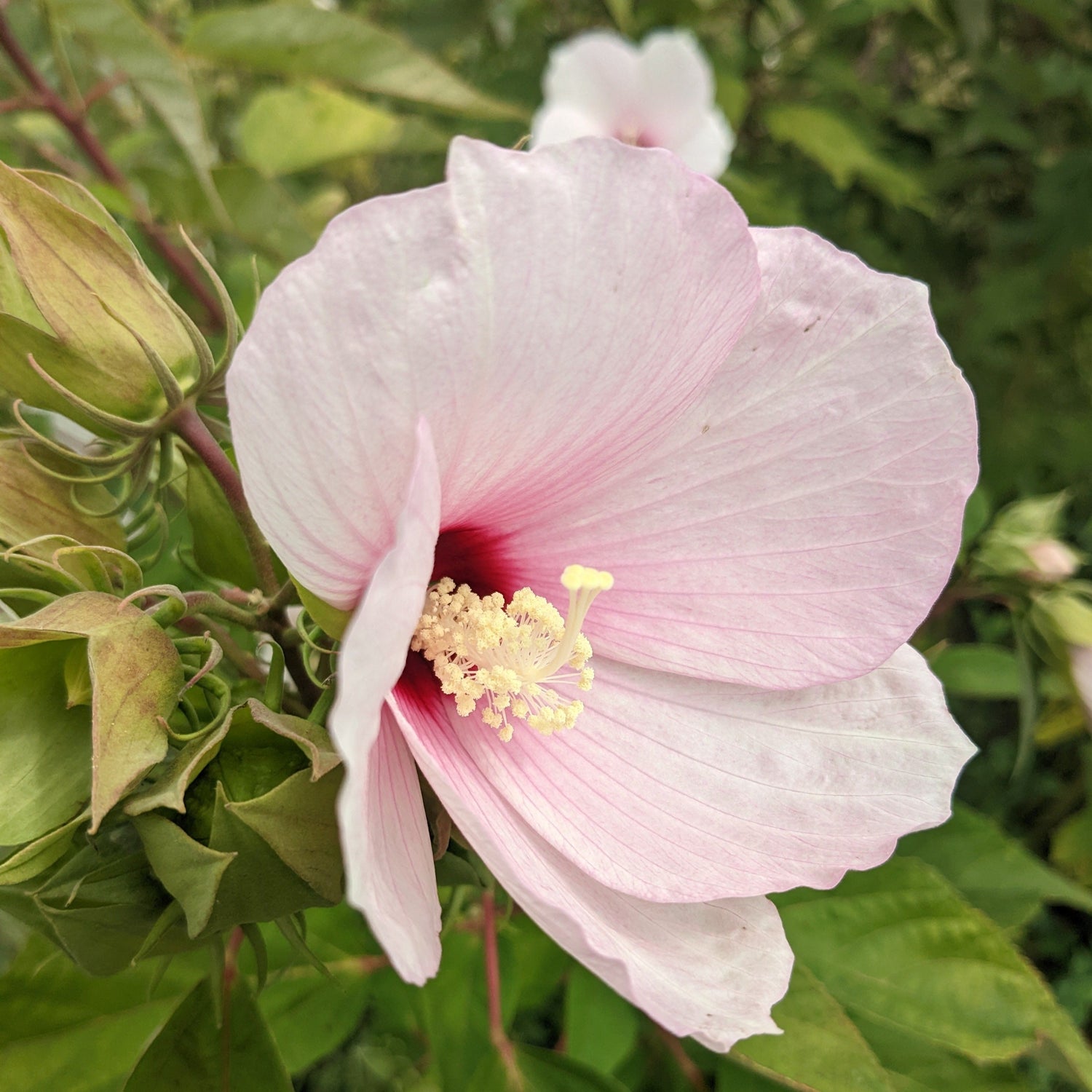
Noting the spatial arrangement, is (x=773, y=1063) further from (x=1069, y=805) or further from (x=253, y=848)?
(x=1069, y=805)

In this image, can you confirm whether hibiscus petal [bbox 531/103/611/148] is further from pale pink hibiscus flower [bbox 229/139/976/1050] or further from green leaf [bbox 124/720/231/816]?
green leaf [bbox 124/720/231/816]

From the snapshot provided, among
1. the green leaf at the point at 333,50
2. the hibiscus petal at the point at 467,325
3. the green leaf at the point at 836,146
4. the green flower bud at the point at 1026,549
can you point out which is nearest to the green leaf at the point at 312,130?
the green leaf at the point at 333,50

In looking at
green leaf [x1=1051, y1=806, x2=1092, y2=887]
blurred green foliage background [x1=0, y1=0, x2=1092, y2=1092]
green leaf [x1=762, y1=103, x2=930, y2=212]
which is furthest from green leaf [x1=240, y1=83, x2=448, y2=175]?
green leaf [x1=1051, y1=806, x2=1092, y2=887]

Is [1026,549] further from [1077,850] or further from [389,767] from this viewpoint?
[1077,850]

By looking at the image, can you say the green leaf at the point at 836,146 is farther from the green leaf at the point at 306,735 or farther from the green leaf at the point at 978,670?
the green leaf at the point at 306,735

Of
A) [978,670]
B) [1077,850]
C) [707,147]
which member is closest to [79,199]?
[978,670]
